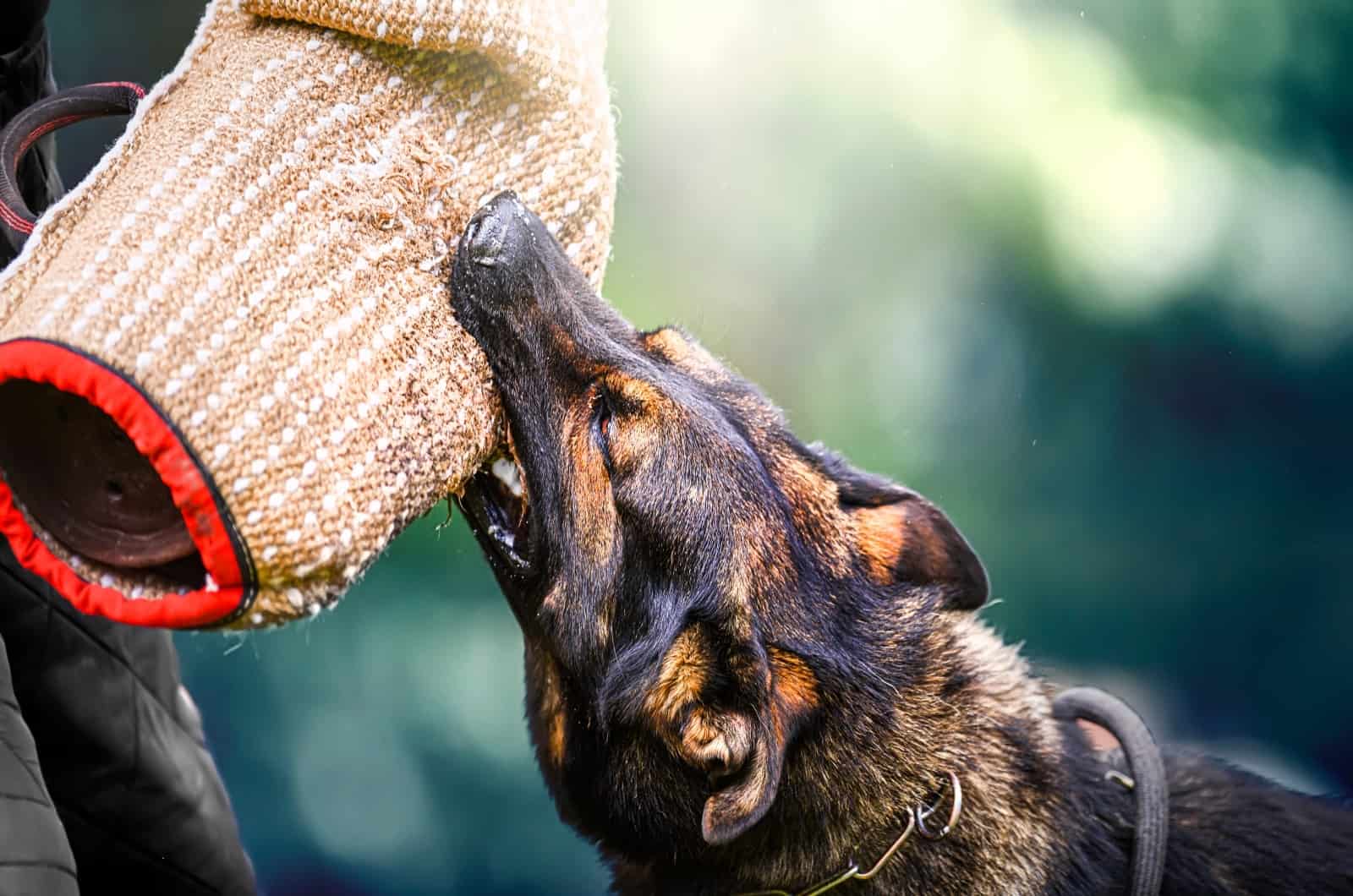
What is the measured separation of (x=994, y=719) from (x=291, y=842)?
101 inches

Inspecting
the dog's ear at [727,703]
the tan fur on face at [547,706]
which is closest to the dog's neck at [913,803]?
the dog's ear at [727,703]

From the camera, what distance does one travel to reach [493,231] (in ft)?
4.83

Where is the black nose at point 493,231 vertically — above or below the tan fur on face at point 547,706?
above

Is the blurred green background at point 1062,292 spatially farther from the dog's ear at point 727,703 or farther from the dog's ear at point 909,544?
the dog's ear at point 727,703

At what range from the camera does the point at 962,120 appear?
2898 mm

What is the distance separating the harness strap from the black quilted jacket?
70.0 inches

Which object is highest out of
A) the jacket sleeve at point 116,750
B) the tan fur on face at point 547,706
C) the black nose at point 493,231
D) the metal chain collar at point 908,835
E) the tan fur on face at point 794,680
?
the black nose at point 493,231

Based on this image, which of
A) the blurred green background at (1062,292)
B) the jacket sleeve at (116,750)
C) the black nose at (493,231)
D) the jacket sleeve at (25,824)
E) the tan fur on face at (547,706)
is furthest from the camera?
the blurred green background at (1062,292)

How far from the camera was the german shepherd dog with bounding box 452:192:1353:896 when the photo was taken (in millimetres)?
1702

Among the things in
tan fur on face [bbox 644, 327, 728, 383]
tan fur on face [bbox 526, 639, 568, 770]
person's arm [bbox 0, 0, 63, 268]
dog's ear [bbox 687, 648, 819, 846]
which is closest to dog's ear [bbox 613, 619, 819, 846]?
dog's ear [bbox 687, 648, 819, 846]

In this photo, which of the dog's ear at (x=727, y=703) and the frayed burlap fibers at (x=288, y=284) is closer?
the frayed burlap fibers at (x=288, y=284)

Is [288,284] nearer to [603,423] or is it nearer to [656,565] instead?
[603,423]

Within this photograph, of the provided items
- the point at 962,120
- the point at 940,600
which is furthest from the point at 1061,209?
the point at 940,600

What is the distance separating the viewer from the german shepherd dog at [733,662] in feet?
5.58
